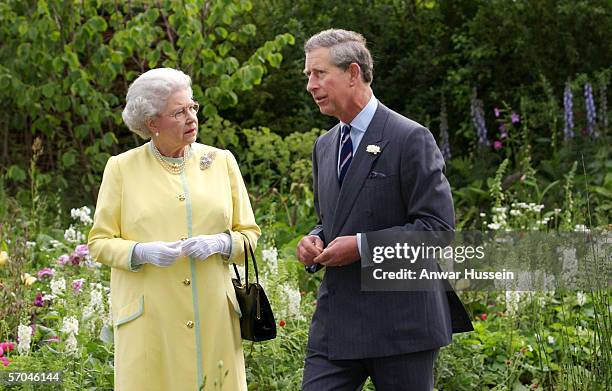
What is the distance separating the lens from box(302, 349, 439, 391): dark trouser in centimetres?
318

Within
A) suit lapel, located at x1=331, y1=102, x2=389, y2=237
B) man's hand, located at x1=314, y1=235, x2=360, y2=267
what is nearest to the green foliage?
suit lapel, located at x1=331, y1=102, x2=389, y2=237

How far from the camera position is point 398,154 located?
3.17 m

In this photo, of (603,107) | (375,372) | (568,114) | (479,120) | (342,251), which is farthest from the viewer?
(479,120)

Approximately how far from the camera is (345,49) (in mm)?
3270

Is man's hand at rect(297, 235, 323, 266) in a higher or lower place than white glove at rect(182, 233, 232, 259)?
lower

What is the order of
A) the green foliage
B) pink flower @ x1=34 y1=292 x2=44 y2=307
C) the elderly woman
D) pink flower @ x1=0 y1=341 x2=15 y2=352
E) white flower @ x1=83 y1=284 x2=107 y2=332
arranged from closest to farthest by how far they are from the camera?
the elderly woman
pink flower @ x1=0 y1=341 x2=15 y2=352
white flower @ x1=83 y1=284 x2=107 y2=332
pink flower @ x1=34 y1=292 x2=44 y2=307
the green foliage

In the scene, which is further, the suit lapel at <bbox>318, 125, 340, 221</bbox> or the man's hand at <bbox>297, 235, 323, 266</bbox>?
the suit lapel at <bbox>318, 125, 340, 221</bbox>

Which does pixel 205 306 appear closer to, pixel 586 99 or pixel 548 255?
pixel 548 255

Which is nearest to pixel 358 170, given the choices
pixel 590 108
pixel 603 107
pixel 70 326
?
pixel 70 326

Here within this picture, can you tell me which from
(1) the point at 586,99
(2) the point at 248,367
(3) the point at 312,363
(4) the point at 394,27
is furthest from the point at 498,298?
(4) the point at 394,27

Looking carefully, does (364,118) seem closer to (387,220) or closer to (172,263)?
(387,220)

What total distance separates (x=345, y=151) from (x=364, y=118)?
0.14 metres

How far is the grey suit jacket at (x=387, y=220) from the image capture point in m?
3.11

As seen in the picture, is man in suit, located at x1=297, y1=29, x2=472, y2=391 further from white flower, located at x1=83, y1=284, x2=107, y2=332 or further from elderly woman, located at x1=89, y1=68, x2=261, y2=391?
white flower, located at x1=83, y1=284, x2=107, y2=332
